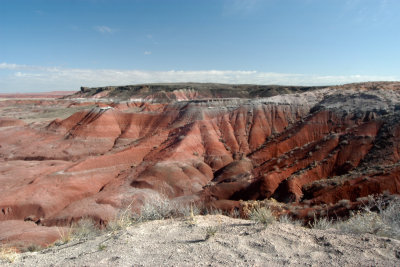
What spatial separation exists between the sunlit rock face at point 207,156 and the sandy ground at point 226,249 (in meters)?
6.02

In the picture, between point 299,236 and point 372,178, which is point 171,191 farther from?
point 299,236

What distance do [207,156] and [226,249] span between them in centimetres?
3235

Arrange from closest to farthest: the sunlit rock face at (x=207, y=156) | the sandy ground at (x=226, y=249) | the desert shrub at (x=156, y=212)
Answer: the sandy ground at (x=226, y=249) < the desert shrub at (x=156, y=212) < the sunlit rock face at (x=207, y=156)

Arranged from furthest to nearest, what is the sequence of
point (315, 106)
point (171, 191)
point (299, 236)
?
point (315, 106) → point (171, 191) → point (299, 236)

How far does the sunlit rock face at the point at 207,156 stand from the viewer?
22566 millimetres

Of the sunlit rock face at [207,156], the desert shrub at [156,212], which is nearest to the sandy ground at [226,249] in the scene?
the desert shrub at [156,212]

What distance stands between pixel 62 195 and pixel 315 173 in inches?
1008

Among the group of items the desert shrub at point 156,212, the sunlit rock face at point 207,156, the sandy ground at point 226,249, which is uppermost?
the sandy ground at point 226,249

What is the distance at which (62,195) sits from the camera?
26922 millimetres

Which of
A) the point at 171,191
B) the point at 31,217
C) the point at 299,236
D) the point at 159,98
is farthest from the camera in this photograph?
the point at 159,98

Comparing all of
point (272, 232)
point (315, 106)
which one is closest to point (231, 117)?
point (315, 106)

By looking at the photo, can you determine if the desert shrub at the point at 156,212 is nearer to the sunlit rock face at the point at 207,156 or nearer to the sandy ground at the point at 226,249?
the sandy ground at the point at 226,249

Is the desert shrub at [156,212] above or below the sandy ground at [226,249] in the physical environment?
below

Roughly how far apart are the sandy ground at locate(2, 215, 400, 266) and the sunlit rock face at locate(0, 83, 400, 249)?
19.7ft
